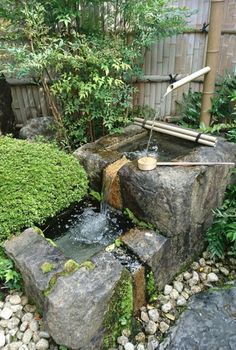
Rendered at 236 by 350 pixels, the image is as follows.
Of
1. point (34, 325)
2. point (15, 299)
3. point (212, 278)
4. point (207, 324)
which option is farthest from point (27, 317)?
point (212, 278)

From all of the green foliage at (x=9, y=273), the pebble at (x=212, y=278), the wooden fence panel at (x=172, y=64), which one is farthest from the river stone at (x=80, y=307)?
the wooden fence panel at (x=172, y=64)

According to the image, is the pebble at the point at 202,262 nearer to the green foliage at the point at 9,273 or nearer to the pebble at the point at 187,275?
the pebble at the point at 187,275

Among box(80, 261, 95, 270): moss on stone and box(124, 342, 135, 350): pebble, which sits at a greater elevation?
box(80, 261, 95, 270): moss on stone

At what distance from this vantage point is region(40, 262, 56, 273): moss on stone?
2.34 m

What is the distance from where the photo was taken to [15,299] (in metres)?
2.69

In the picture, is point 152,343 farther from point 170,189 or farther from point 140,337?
point 170,189

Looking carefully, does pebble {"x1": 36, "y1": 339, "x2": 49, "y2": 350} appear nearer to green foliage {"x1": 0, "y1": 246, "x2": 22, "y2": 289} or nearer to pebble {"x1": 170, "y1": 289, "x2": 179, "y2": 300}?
green foliage {"x1": 0, "y1": 246, "x2": 22, "y2": 289}

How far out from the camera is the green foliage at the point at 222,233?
313 cm

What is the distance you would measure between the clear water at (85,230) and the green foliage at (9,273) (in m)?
0.47

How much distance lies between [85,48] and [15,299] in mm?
2632

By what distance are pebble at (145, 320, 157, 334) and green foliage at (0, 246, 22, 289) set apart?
122cm

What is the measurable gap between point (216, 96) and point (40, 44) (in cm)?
263

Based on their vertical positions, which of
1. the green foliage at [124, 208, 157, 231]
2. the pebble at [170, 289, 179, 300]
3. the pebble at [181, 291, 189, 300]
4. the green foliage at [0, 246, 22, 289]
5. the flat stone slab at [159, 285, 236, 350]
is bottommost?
the pebble at [181, 291, 189, 300]

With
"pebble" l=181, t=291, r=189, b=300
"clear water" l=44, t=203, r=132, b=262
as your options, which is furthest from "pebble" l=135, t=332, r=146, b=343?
"clear water" l=44, t=203, r=132, b=262
